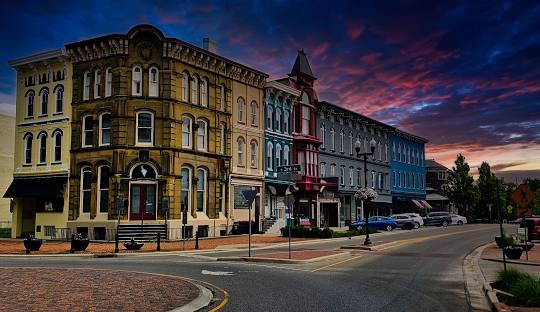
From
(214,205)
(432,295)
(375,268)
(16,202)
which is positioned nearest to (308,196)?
(214,205)

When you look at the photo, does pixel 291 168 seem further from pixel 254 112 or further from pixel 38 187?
pixel 38 187

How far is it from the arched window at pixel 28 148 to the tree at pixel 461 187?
64183 millimetres

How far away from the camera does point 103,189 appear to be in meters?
35.0

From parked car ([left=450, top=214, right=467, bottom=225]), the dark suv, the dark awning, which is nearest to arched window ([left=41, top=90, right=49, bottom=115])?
the dark awning

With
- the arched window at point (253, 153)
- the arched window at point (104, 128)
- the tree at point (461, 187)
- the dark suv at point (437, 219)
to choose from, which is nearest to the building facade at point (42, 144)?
the arched window at point (104, 128)

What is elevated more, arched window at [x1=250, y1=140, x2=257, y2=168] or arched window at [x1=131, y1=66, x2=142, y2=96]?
arched window at [x1=131, y1=66, x2=142, y2=96]

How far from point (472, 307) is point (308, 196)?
39.1m

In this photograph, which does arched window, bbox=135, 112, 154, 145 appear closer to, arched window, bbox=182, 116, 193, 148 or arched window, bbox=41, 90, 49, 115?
arched window, bbox=182, 116, 193, 148

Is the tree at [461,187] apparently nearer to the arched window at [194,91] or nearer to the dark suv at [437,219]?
the dark suv at [437,219]

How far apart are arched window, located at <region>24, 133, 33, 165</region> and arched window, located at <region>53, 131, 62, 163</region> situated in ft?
9.73

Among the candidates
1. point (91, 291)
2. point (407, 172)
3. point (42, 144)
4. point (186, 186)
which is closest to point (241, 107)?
point (186, 186)

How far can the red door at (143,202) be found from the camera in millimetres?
34625

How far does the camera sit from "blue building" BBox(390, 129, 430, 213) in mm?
70750

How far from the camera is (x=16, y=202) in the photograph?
3981 cm
